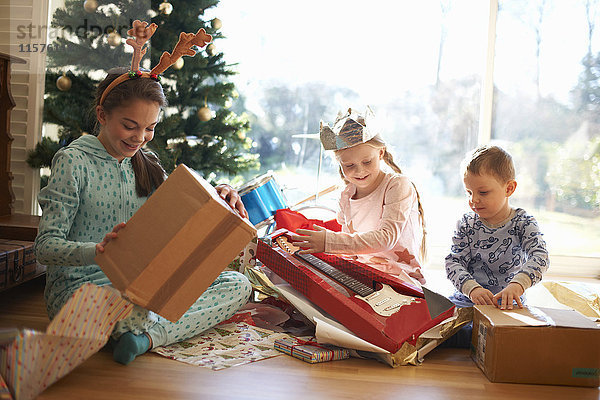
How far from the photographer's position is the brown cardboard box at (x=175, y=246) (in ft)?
4.56

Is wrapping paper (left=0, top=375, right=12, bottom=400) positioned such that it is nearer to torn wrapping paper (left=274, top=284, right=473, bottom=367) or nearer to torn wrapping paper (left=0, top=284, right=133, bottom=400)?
torn wrapping paper (left=0, top=284, right=133, bottom=400)

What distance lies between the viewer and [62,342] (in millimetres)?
1236

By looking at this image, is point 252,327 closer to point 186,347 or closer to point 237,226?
point 186,347

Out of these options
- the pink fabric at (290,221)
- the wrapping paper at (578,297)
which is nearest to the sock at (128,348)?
the pink fabric at (290,221)

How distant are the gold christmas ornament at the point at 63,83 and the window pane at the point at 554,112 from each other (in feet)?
7.73

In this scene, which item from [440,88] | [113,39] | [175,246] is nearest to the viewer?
[175,246]

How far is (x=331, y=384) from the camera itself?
1436 mm

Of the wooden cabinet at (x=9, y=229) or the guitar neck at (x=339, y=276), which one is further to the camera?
the wooden cabinet at (x=9, y=229)

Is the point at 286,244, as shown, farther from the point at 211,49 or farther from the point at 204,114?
the point at 211,49

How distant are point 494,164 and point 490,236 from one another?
24 cm

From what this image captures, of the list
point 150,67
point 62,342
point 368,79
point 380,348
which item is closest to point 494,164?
point 380,348

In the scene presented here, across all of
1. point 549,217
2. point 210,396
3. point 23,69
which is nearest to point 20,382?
point 210,396

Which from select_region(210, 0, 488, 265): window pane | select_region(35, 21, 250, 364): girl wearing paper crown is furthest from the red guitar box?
select_region(210, 0, 488, 265): window pane

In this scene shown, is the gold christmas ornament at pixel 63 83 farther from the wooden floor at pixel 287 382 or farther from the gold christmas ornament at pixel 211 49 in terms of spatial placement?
the wooden floor at pixel 287 382
